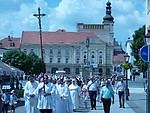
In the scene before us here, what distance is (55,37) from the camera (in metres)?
159

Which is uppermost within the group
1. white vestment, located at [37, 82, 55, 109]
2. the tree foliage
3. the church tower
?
the church tower

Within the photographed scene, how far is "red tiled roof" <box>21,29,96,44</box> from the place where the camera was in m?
157

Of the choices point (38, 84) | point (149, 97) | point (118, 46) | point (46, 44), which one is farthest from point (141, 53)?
point (118, 46)

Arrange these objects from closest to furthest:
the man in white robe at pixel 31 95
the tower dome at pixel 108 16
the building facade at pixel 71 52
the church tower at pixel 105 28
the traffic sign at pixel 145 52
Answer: the traffic sign at pixel 145 52 → the man in white robe at pixel 31 95 → the building facade at pixel 71 52 → the church tower at pixel 105 28 → the tower dome at pixel 108 16

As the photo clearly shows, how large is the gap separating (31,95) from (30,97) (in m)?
0.21

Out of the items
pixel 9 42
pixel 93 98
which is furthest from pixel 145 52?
pixel 9 42

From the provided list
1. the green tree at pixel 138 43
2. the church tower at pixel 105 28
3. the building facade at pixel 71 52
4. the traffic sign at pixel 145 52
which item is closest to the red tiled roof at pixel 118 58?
the building facade at pixel 71 52

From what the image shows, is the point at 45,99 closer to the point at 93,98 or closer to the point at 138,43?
the point at 93,98

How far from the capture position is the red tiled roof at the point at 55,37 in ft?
514

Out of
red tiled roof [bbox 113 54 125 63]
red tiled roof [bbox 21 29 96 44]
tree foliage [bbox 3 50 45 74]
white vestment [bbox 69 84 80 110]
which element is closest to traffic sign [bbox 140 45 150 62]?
white vestment [bbox 69 84 80 110]

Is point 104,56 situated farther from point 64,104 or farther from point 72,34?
point 64,104

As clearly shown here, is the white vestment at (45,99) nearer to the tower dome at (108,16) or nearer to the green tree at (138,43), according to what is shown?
the green tree at (138,43)

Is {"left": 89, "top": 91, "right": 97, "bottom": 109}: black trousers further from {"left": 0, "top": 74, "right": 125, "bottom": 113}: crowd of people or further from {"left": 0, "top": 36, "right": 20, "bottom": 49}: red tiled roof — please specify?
{"left": 0, "top": 36, "right": 20, "bottom": 49}: red tiled roof

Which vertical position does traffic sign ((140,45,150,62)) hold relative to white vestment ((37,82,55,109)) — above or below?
above
